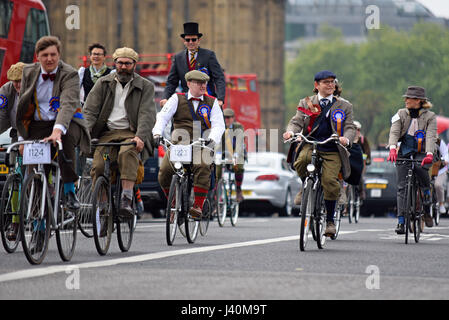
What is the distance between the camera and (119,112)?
11.6m

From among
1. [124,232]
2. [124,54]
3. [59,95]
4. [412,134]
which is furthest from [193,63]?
[59,95]

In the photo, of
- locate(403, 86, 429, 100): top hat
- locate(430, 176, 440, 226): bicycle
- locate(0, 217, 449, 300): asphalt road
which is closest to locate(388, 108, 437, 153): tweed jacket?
locate(403, 86, 429, 100): top hat

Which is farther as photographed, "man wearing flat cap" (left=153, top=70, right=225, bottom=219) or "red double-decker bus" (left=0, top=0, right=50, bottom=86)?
"red double-decker bus" (left=0, top=0, right=50, bottom=86)

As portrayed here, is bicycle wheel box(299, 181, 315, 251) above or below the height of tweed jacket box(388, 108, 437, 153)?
below

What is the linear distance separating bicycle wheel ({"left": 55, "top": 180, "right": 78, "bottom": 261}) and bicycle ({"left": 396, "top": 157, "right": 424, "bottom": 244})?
467 cm

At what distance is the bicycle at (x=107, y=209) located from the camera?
10.7 metres

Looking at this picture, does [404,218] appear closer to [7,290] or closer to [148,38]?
[7,290]

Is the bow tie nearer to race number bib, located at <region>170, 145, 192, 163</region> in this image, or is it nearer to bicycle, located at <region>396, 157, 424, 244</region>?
race number bib, located at <region>170, 145, 192, 163</region>

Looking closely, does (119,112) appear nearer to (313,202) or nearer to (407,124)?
(313,202)

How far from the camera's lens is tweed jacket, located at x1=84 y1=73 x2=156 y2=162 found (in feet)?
37.7

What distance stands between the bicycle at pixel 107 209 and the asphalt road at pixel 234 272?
162mm

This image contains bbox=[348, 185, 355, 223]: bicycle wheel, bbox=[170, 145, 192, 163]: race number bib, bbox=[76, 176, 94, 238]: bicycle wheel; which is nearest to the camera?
bbox=[76, 176, 94, 238]: bicycle wheel
